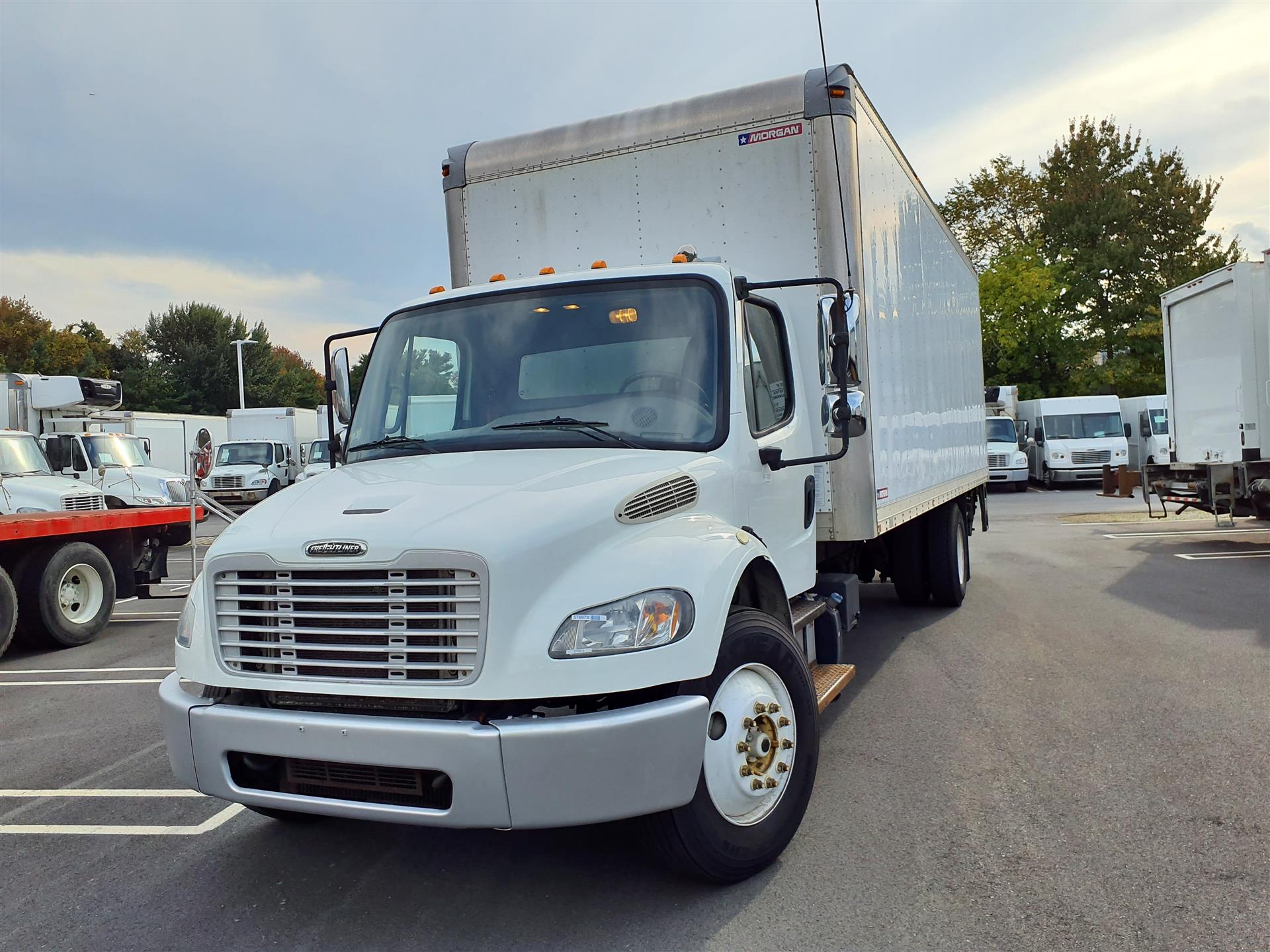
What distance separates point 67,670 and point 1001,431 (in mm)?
24657

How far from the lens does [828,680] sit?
16.1 ft

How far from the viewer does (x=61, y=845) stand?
14.6ft

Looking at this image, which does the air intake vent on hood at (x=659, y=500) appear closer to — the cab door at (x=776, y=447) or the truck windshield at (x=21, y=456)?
the cab door at (x=776, y=447)

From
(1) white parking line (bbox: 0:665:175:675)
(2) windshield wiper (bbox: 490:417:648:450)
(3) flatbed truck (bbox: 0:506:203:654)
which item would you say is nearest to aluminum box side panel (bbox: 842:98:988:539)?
(2) windshield wiper (bbox: 490:417:648:450)

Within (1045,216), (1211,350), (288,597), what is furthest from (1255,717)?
(1045,216)

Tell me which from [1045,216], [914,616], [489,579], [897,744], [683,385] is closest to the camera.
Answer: [489,579]

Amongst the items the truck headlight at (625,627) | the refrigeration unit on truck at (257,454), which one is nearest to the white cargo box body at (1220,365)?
the truck headlight at (625,627)

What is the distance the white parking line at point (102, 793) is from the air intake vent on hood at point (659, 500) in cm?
298

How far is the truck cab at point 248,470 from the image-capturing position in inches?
1160

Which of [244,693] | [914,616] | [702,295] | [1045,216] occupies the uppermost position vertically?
[1045,216]

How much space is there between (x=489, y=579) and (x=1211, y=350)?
45.3 feet

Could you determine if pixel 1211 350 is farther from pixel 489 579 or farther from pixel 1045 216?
pixel 1045 216

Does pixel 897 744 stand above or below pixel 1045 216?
below

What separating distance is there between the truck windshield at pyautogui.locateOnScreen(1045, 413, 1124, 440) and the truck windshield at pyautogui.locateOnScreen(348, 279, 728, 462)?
86.9 ft
